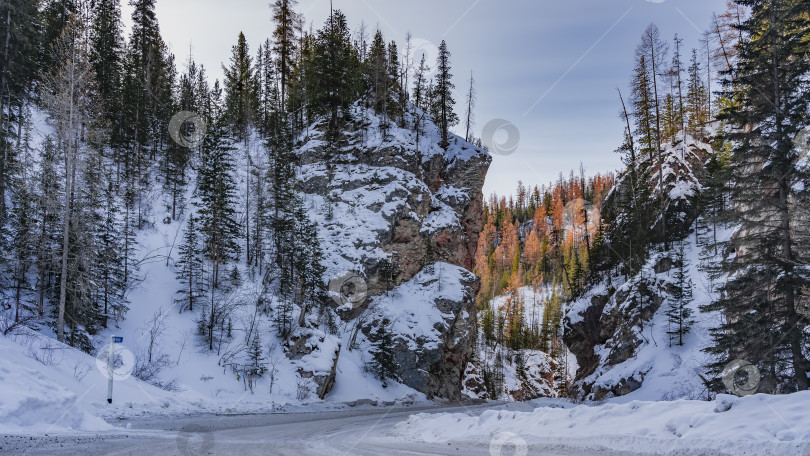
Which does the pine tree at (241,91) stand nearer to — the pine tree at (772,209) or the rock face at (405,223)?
the rock face at (405,223)

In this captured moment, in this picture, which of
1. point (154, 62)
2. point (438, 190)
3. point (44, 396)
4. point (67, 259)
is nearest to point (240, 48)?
point (154, 62)

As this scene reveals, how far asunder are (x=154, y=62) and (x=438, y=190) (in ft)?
132

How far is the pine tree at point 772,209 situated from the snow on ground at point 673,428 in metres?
10.7

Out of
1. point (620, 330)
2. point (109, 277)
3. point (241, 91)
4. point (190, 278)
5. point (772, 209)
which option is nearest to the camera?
point (772, 209)

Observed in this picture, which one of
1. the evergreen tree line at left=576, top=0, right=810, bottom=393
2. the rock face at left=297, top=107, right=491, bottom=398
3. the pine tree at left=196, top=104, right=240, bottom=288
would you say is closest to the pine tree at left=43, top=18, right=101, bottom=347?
the pine tree at left=196, top=104, right=240, bottom=288

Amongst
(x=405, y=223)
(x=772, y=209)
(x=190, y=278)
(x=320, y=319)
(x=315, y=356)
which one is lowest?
(x=315, y=356)

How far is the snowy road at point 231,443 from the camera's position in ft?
24.4

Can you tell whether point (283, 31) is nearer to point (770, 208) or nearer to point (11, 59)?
point (11, 59)

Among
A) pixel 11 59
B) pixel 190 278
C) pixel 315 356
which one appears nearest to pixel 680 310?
pixel 315 356

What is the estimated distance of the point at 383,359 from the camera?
3103 cm

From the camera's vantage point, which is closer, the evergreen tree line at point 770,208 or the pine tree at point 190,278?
the evergreen tree line at point 770,208

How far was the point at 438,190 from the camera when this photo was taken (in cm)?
4850

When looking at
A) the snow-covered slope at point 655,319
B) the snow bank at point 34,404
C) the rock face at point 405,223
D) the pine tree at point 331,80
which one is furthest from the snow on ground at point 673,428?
the pine tree at point 331,80

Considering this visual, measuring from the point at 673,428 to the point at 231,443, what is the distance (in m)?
8.76
